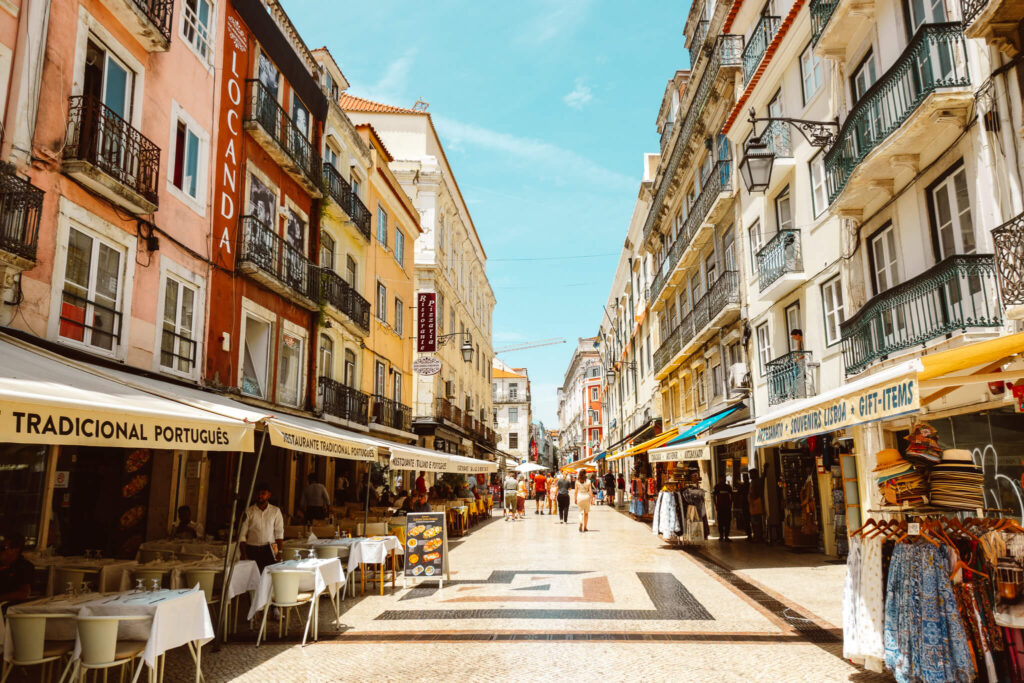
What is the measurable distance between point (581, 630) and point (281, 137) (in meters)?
12.7

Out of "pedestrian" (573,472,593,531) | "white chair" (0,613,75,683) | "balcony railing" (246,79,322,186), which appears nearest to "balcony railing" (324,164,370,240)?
"balcony railing" (246,79,322,186)

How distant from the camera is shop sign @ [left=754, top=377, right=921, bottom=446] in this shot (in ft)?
16.6

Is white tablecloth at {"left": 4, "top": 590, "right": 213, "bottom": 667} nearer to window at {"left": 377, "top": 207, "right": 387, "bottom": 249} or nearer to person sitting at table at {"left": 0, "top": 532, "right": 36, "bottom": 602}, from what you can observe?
person sitting at table at {"left": 0, "top": 532, "right": 36, "bottom": 602}

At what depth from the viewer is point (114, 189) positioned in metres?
9.98

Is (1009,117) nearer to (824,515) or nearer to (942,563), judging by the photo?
(942,563)

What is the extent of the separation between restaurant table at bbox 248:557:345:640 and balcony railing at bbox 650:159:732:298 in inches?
638

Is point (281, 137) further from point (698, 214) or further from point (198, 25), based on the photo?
point (698, 214)

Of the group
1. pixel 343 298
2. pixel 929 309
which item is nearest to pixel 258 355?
pixel 343 298

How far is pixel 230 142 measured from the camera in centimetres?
1409

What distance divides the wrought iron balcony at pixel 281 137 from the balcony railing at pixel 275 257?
182 cm

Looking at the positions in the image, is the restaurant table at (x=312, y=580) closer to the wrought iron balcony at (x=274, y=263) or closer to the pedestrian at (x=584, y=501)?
the wrought iron balcony at (x=274, y=263)

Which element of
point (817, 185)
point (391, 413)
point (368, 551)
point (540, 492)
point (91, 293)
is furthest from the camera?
point (540, 492)

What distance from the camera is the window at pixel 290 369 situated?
1653cm

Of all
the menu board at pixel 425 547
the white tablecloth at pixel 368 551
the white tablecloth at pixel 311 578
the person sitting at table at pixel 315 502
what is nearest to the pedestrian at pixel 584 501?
the person sitting at table at pixel 315 502
